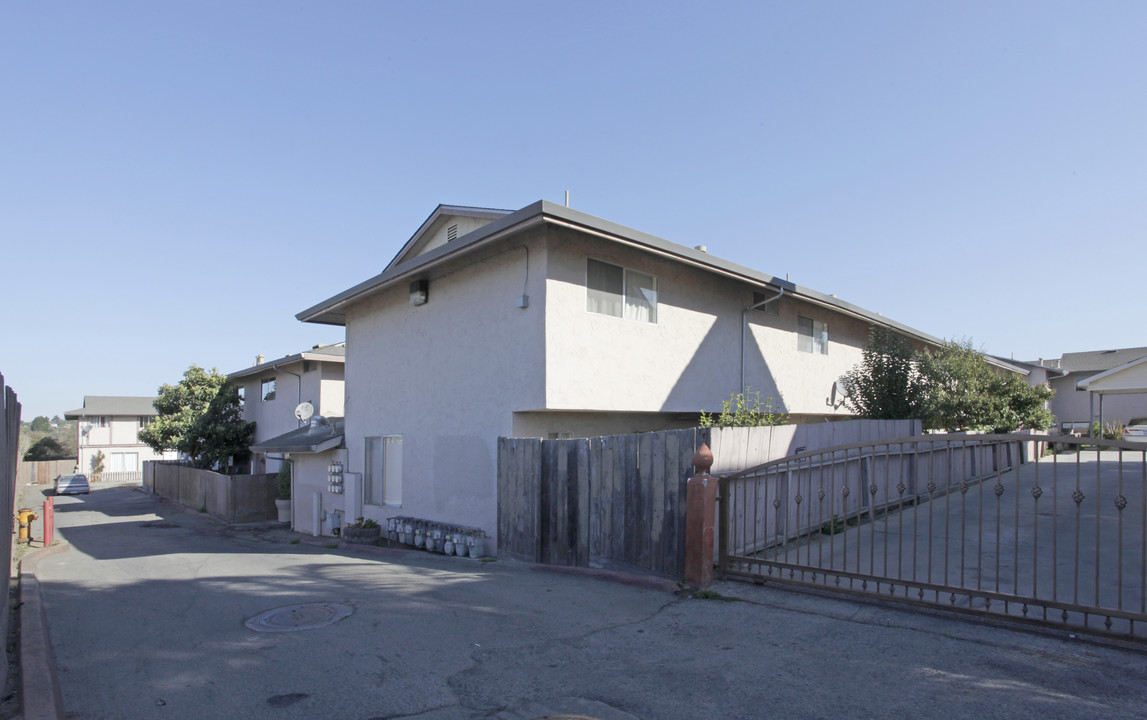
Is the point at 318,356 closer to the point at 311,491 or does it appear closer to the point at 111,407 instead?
the point at 311,491

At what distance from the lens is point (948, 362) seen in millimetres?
16891

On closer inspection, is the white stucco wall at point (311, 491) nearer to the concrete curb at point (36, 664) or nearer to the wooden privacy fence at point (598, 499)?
the wooden privacy fence at point (598, 499)

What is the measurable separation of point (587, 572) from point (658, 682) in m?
3.84

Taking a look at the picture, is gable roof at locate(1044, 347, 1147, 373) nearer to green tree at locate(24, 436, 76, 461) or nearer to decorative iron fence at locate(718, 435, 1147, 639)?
decorative iron fence at locate(718, 435, 1147, 639)

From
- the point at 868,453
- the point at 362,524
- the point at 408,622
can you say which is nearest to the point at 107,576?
the point at 362,524

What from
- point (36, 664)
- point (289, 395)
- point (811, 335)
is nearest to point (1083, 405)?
point (811, 335)

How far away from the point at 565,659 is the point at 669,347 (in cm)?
805

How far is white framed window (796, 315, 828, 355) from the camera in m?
16.7

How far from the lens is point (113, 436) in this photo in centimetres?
4919

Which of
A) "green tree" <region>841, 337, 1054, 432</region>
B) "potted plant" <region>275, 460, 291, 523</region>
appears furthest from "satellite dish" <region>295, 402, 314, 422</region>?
"green tree" <region>841, 337, 1054, 432</region>

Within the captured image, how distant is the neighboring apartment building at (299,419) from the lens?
58.5ft

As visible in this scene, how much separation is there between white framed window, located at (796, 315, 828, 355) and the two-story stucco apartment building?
0.25ft

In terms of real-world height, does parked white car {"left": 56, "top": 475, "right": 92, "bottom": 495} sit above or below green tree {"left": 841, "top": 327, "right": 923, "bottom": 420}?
below

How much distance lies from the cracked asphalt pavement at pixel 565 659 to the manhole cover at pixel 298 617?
5.6 inches
